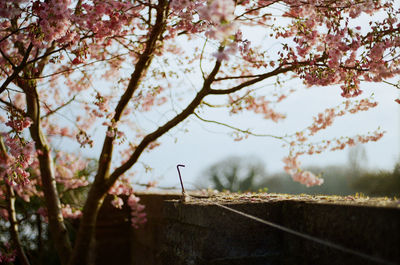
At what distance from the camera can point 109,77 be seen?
6375 millimetres

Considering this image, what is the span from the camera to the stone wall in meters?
1.71

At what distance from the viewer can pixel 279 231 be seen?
2.42m

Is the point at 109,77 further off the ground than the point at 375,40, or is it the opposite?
the point at 109,77

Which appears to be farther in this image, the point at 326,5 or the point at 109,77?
the point at 109,77

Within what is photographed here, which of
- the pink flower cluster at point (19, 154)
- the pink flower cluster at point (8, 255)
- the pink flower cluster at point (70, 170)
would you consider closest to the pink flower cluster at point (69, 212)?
the pink flower cluster at point (70, 170)

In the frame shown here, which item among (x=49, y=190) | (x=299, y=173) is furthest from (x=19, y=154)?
(x=299, y=173)

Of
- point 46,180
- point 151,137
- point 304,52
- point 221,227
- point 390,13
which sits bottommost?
point 221,227

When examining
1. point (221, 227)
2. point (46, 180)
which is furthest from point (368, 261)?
point (46, 180)

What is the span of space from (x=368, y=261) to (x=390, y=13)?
7.93 feet

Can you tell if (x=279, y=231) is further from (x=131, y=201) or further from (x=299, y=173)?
(x=299, y=173)

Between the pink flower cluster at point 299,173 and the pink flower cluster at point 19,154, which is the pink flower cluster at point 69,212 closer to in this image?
the pink flower cluster at point 19,154

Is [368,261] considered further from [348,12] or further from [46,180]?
[46,180]

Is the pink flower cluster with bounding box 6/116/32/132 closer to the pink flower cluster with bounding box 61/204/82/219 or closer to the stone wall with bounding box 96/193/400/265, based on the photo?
the stone wall with bounding box 96/193/400/265

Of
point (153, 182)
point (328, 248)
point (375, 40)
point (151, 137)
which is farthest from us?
point (153, 182)
